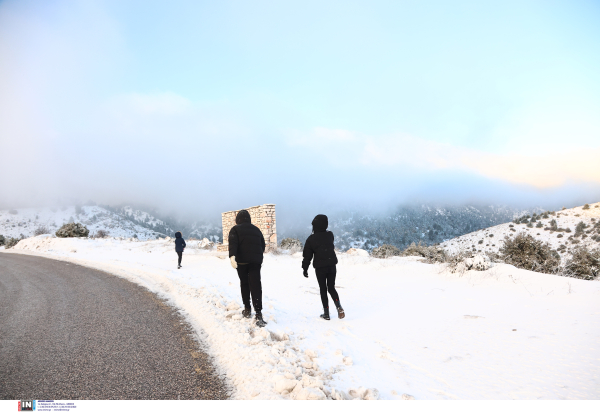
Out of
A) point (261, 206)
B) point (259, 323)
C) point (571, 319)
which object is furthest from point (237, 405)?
point (261, 206)

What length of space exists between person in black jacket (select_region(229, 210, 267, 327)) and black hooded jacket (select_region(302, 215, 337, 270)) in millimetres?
985

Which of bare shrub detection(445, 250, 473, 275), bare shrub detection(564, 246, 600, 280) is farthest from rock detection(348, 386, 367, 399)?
bare shrub detection(564, 246, 600, 280)

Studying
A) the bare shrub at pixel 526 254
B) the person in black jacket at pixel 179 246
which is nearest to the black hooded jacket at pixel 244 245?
the person in black jacket at pixel 179 246

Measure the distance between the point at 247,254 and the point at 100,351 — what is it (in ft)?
8.17

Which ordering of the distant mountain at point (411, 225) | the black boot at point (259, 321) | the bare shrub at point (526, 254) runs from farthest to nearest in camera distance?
the distant mountain at point (411, 225) → the bare shrub at point (526, 254) → the black boot at point (259, 321)

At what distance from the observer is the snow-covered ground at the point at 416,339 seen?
348cm

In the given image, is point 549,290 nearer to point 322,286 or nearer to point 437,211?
point 322,286

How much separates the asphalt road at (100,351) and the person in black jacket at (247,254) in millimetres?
1253

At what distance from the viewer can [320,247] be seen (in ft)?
19.5

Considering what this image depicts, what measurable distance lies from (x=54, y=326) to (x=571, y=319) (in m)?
9.42

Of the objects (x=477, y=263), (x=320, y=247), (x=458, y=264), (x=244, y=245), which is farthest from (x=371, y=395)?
(x=477, y=263)

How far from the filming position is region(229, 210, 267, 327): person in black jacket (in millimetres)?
5391

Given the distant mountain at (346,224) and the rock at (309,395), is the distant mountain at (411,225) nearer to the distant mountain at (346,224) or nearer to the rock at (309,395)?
the distant mountain at (346,224)

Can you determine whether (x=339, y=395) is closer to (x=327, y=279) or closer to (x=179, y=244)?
(x=327, y=279)
